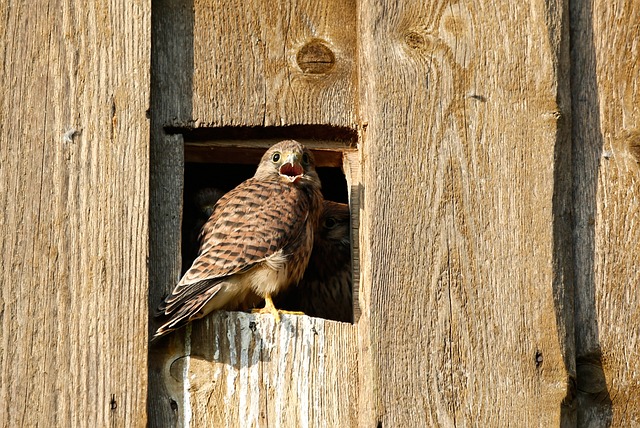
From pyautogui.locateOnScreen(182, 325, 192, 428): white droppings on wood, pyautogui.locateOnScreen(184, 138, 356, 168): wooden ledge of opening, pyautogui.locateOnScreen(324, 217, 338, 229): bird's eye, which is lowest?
pyautogui.locateOnScreen(182, 325, 192, 428): white droppings on wood

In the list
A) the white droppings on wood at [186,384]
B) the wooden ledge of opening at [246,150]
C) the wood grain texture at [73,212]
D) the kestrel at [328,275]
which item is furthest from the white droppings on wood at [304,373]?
the kestrel at [328,275]

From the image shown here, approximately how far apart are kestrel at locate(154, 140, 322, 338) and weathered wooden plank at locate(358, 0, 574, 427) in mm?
515

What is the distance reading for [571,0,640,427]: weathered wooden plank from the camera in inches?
134

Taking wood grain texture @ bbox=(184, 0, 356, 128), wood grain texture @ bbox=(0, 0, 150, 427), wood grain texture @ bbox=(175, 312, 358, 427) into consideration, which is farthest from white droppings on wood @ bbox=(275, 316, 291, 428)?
wood grain texture @ bbox=(184, 0, 356, 128)

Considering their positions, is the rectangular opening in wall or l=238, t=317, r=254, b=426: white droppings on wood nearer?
l=238, t=317, r=254, b=426: white droppings on wood

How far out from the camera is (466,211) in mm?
3389

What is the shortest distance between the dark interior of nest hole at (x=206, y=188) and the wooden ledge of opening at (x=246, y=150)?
59 cm

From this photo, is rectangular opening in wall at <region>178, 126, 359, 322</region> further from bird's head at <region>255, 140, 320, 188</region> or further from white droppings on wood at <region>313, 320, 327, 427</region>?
white droppings on wood at <region>313, 320, 327, 427</region>

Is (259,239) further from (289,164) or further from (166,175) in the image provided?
(166,175)

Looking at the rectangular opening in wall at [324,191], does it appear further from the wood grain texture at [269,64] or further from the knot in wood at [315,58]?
the knot in wood at [315,58]

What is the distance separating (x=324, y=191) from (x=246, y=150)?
7.15 ft

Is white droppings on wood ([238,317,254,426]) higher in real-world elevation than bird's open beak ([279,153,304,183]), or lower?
lower

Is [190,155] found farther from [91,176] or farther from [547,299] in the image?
[547,299]

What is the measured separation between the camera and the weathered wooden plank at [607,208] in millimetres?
3408
